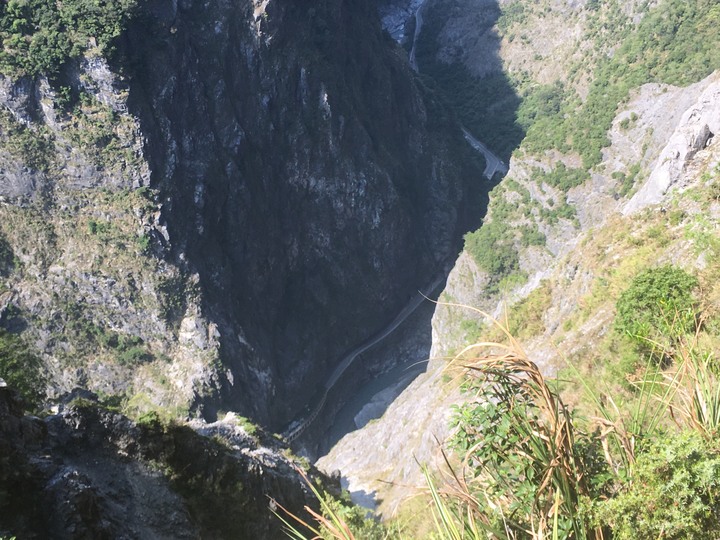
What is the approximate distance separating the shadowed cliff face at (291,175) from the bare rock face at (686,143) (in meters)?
33.5

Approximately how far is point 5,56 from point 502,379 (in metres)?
47.7

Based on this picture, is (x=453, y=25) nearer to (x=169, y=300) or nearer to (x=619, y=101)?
(x=619, y=101)

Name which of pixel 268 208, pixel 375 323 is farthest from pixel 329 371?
pixel 268 208

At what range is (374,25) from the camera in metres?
64.0

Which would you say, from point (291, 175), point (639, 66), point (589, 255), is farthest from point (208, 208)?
point (639, 66)

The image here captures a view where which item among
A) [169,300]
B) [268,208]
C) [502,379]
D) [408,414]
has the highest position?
[268,208]

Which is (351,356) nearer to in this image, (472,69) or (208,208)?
(208,208)

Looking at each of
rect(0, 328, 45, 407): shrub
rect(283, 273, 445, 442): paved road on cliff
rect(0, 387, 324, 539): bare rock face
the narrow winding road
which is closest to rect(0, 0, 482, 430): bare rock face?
rect(283, 273, 445, 442): paved road on cliff

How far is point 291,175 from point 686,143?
38.5 meters

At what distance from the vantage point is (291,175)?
53.9 m

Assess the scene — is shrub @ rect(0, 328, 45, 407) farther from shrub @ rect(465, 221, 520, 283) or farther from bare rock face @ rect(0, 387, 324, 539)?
shrub @ rect(465, 221, 520, 283)

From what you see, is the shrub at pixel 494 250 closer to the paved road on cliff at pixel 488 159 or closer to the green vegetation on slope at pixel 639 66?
the green vegetation on slope at pixel 639 66

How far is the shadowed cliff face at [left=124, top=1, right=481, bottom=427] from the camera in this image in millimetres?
44938

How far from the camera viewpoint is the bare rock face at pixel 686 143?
68.0ft
